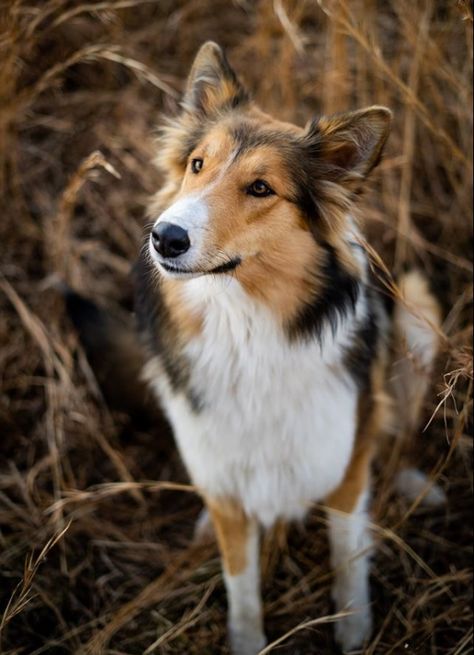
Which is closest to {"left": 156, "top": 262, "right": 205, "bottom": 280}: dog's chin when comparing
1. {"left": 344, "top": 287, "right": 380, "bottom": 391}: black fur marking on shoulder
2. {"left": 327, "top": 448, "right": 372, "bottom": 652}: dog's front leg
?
{"left": 344, "top": 287, "right": 380, "bottom": 391}: black fur marking on shoulder

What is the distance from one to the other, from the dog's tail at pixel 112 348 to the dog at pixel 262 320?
0.56 meters

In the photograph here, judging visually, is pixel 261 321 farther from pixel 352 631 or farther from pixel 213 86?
pixel 352 631

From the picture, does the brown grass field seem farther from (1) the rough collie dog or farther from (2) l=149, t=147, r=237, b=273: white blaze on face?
(2) l=149, t=147, r=237, b=273: white blaze on face

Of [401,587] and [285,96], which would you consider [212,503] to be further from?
[285,96]

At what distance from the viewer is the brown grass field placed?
273cm

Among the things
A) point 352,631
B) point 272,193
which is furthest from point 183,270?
point 352,631

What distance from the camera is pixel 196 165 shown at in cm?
226

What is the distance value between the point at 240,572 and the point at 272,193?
59.4 inches

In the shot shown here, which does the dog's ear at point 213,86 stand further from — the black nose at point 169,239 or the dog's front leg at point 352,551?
the dog's front leg at point 352,551

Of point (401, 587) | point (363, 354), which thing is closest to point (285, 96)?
point (363, 354)

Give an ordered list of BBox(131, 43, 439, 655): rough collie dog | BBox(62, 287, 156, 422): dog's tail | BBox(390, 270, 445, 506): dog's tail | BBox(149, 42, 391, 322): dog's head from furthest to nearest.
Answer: BBox(62, 287, 156, 422): dog's tail, BBox(390, 270, 445, 506): dog's tail, BBox(131, 43, 439, 655): rough collie dog, BBox(149, 42, 391, 322): dog's head

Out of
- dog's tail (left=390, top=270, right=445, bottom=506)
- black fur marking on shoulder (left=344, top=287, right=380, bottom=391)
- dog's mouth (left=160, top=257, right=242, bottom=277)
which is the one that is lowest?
dog's tail (left=390, top=270, right=445, bottom=506)

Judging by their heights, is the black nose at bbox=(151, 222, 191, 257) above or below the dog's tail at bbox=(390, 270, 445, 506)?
above

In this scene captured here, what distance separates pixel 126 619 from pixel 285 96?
3.03m
